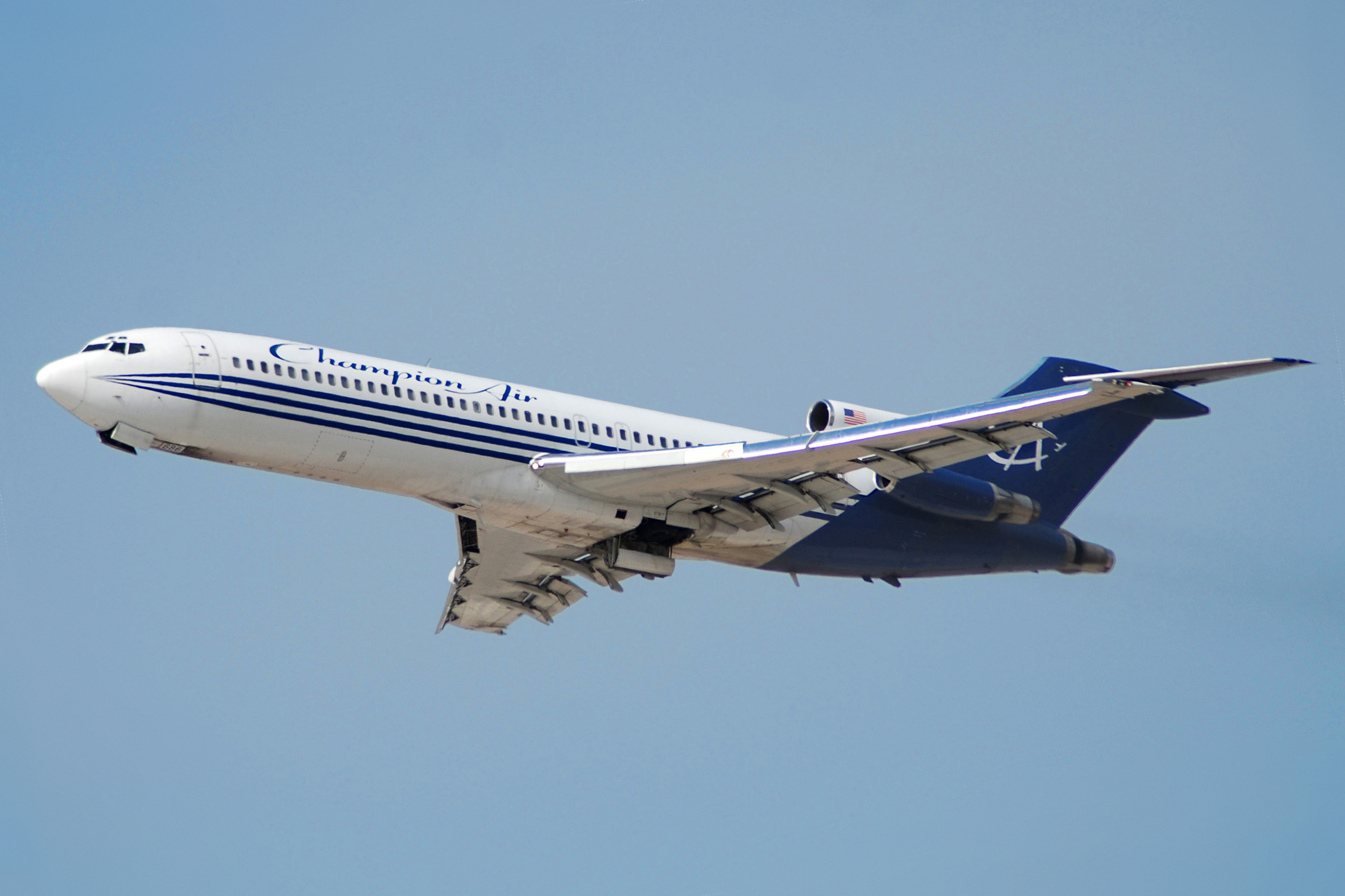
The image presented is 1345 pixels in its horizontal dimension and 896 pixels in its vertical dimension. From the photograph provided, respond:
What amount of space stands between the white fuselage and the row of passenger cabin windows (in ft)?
0.07

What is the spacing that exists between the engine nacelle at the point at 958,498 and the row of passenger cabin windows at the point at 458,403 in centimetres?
428

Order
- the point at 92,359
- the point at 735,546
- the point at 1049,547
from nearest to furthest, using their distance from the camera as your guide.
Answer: the point at 92,359 → the point at 735,546 → the point at 1049,547

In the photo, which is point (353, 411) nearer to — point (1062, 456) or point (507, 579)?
point (507, 579)

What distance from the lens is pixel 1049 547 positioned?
103 feet

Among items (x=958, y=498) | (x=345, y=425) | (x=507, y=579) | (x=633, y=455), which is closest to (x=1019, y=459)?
(x=958, y=498)

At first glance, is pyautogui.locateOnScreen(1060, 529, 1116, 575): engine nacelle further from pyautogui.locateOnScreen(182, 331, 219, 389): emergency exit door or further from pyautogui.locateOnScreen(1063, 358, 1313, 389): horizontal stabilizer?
pyautogui.locateOnScreen(182, 331, 219, 389): emergency exit door

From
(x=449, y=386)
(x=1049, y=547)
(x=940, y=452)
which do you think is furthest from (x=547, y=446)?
(x=1049, y=547)

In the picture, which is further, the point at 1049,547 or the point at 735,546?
the point at 1049,547

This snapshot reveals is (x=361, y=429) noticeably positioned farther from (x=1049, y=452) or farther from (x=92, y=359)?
(x=1049, y=452)

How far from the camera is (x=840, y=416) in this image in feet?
Result: 92.1

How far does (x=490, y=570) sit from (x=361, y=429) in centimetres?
722

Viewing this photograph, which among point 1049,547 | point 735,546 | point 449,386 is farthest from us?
point 1049,547

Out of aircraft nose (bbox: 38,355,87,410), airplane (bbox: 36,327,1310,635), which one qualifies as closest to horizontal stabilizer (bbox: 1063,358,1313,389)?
airplane (bbox: 36,327,1310,635)

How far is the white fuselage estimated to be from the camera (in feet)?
82.7
